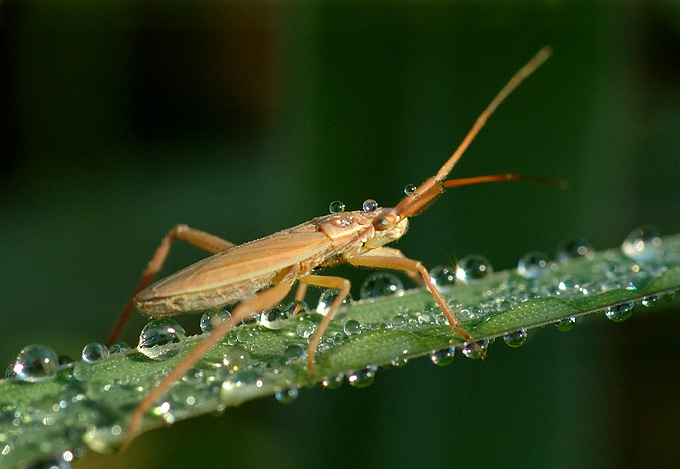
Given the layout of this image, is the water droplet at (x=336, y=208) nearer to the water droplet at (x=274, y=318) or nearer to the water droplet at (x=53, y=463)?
the water droplet at (x=274, y=318)

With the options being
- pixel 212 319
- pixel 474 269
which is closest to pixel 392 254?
pixel 474 269

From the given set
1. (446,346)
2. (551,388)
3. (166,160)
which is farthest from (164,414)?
(166,160)

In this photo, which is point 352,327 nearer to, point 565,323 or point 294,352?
point 294,352

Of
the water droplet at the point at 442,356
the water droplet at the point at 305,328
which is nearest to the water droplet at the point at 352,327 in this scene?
the water droplet at the point at 305,328

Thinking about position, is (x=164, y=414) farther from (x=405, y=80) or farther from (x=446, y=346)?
(x=405, y=80)

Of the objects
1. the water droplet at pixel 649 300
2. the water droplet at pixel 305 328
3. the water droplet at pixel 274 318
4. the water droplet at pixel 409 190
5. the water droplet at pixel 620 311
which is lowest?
the water droplet at pixel 305 328

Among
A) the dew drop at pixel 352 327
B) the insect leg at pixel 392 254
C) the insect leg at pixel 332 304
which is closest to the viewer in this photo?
the insect leg at pixel 332 304

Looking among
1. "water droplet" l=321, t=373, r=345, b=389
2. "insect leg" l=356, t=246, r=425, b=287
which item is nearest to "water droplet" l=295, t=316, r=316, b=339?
"water droplet" l=321, t=373, r=345, b=389

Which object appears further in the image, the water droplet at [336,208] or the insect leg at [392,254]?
→ the water droplet at [336,208]

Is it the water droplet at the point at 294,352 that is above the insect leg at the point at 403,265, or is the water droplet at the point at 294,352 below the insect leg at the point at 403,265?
below
